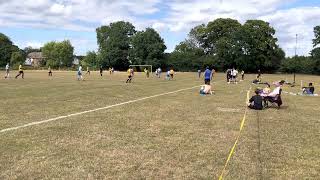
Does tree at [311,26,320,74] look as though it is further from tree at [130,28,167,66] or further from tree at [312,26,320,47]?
tree at [130,28,167,66]

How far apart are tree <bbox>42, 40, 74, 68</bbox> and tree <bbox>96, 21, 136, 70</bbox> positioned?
3359 cm

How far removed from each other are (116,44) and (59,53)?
44776mm

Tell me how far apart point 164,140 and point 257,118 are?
5.94 m

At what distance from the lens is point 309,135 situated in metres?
12.0

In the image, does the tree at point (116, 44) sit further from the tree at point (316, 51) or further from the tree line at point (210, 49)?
the tree at point (316, 51)

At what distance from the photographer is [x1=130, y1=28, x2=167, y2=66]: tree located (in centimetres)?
11969

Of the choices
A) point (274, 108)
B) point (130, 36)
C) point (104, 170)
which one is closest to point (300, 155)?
point (104, 170)

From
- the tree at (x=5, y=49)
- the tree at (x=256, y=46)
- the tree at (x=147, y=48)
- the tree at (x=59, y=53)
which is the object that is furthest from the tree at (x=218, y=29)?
the tree at (x=5, y=49)

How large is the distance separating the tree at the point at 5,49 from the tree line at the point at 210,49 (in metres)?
39.2

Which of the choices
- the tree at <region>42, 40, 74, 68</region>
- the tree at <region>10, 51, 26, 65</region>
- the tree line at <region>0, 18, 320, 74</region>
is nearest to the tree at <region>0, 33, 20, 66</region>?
the tree at <region>10, 51, 26, 65</region>

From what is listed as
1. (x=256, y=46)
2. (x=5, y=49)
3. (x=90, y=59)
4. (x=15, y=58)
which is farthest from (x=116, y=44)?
(x=5, y=49)

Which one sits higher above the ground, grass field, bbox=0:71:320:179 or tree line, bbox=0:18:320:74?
tree line, bbox=0:18:320:74

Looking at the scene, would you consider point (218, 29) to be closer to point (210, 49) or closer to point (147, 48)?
point (210, 49)

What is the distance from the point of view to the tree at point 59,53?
162 meters
